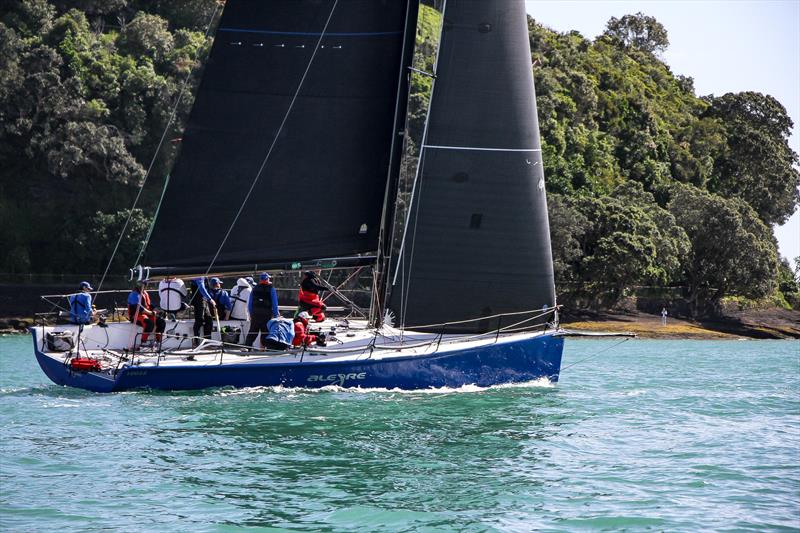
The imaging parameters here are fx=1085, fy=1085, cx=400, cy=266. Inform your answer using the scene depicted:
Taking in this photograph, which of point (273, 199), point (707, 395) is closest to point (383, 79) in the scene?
point (273, 199)

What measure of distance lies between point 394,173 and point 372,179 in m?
0.48

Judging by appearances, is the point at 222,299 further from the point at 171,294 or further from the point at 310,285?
the point at 310,285

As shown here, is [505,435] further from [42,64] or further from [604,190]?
[604,190]

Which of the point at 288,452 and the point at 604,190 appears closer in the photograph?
the point at 288,452

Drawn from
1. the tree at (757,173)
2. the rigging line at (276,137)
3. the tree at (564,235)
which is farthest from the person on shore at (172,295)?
the tree at (757,173)

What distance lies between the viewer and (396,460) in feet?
49.7

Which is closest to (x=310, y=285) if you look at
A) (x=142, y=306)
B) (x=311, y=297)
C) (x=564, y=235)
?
(x=311, y=297)

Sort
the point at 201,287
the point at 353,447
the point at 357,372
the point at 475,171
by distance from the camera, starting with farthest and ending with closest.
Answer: the point at 475,171 → the point at 201,287 → the point at 357,372 → the point at 353,447

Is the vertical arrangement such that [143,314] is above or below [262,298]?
below

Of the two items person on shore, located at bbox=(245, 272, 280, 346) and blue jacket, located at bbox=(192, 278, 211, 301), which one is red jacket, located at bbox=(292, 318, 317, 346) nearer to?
person on shore, located at bbox=(245, 272, 280, 346)

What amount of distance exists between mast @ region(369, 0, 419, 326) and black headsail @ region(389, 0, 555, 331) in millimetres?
532

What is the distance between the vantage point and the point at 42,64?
58.7 m

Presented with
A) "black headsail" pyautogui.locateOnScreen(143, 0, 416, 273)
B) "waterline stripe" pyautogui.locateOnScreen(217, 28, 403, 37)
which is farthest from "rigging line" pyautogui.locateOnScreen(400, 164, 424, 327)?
"waterline stripe" pyautogui.locateOnScreen(217, 28, 403, 37)

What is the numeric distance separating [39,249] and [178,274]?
41349mm
